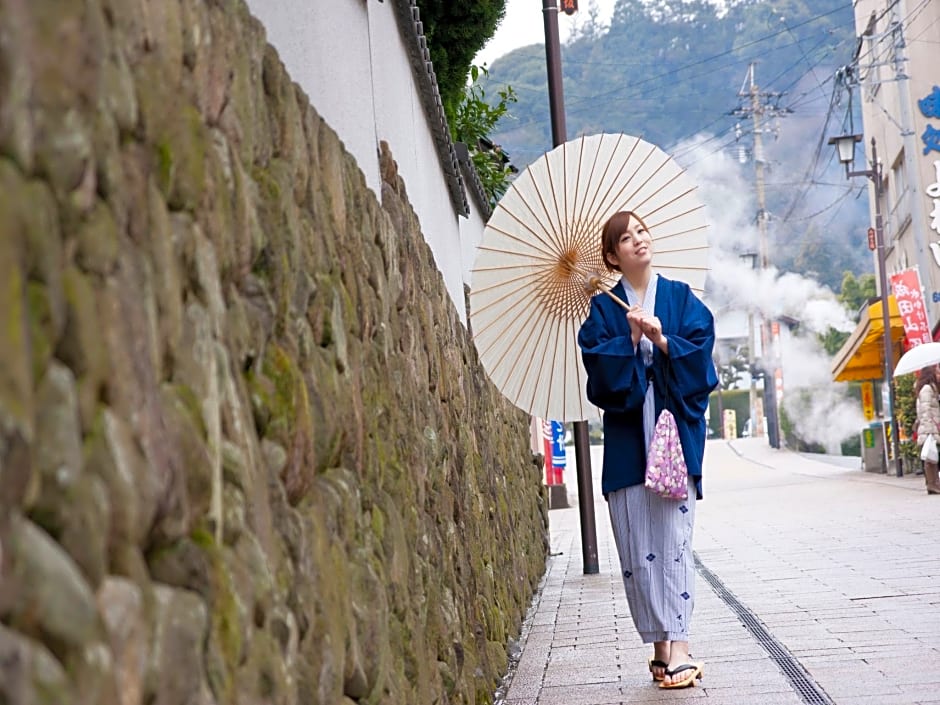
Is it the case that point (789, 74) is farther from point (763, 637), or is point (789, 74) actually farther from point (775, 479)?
point (763, 637)

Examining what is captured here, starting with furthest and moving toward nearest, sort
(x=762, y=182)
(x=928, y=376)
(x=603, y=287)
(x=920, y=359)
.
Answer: (x=762, y=182) → (x=928, y=376) → (x=920, y=359) → (x=603, y=287)

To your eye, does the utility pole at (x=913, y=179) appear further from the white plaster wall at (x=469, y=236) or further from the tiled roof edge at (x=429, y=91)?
the tiled roof edge at (x=429, y=91)

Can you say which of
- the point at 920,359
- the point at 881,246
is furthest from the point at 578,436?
the point at 881,246

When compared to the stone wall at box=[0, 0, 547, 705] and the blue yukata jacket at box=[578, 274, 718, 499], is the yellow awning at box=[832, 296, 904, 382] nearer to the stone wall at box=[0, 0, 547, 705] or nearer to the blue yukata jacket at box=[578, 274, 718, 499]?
the blue yukata jacket at box=[578, 274, 718, 499]

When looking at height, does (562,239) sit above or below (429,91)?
below

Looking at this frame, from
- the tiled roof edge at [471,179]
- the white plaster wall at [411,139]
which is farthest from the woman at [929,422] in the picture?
the white plaster wall at [411,139]

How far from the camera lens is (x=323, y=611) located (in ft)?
8.38

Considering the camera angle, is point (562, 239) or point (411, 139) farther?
point (562, 239)

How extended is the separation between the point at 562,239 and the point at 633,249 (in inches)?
25.3

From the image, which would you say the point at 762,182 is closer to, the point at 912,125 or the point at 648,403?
the point at 912,125

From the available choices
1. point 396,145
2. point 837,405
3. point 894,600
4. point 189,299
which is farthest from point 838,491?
point 837,405

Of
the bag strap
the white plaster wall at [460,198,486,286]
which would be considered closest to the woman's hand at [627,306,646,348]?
the bag strap

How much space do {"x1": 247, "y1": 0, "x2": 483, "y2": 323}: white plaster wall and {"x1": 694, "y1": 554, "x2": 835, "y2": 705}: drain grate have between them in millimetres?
2301

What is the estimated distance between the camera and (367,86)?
4348mm
